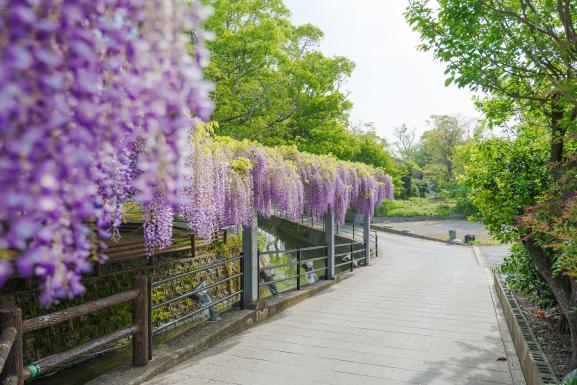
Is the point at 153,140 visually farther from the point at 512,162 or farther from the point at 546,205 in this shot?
the point at 512,162

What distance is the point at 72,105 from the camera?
30.4 inches

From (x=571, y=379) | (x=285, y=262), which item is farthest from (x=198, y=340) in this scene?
(x=285, y=262)

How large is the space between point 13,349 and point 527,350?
456cm

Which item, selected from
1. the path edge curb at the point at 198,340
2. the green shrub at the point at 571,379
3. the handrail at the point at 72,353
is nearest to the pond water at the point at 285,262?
the path edge curb at the point at 198,340

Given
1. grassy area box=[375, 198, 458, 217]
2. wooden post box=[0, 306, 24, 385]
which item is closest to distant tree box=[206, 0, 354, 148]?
wooden post box=[0, 306, 24, 385]

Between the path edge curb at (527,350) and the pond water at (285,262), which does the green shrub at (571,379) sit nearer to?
the path edge curb at (527,350)

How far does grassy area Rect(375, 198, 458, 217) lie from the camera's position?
102ft

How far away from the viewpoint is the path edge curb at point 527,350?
371 centimetres

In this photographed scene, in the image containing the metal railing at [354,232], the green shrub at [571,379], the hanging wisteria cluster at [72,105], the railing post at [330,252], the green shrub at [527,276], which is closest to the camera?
the hanging wisteria cluster at [72,105]

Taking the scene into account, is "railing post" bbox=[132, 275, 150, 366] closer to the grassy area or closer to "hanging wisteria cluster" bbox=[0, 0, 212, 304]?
"hanging wisteria cluster" bbox=[0, 0, 212, 304]

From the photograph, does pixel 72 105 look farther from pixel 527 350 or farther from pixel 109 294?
pixel 109 294

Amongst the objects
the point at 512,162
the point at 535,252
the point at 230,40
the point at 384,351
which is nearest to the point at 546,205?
the point at 535,252

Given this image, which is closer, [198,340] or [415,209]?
[198,340]

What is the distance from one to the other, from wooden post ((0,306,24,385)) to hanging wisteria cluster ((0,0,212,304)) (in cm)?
247
